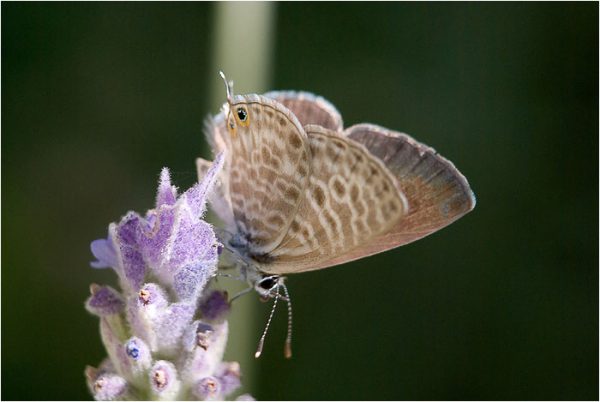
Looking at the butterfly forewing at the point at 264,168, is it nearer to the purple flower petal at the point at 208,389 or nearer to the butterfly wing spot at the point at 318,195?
the butterfly wing spot at the point at 318,195

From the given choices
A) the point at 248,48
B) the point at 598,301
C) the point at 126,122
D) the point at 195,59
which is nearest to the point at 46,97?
the point at 126,122

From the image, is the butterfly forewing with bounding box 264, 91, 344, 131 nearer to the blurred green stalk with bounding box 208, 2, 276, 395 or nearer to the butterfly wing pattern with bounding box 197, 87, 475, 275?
the butterfly wing pattern with bounding box 197, 87, 475, 275

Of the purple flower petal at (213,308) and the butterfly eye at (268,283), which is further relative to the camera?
the butterfly eye at (268,283)

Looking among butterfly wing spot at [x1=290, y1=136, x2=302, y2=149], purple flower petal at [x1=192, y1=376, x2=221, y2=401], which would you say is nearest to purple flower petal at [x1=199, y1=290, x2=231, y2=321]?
purple flower petal at [x1=192, y1=376, x2=221, y2=401]

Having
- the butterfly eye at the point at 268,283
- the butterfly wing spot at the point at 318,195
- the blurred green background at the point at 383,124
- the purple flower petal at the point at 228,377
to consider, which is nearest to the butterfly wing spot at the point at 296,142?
the butterfly wing spot at the point at 318,195

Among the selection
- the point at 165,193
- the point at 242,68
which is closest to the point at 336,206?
the point at 165,193
